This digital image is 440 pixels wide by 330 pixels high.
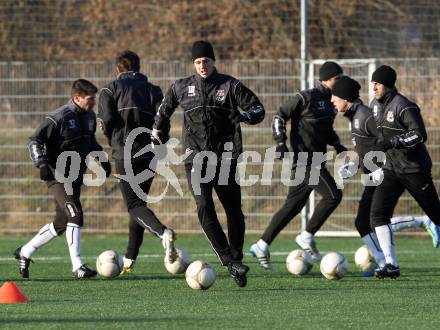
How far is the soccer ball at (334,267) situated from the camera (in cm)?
1155

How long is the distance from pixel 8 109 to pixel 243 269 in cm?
989

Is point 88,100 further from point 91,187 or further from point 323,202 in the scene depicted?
point 91,187

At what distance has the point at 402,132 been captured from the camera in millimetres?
11586

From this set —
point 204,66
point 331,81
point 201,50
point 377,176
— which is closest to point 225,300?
point 204,66

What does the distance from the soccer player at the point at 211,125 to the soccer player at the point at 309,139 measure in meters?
2.14

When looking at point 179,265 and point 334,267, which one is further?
point 179,265

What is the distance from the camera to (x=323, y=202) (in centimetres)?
1352

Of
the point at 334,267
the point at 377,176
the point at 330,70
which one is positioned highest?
the point at 330,70

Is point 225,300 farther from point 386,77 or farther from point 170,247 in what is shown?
point 386,77

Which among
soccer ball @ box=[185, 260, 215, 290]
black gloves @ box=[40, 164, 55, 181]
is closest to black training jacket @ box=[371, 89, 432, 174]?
soccer ball @ box=[185, 260, 215, 290]

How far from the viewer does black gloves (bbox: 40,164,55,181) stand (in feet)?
39.3

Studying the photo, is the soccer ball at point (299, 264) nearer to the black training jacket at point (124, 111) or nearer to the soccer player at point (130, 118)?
the soccer player at point (130, 118)

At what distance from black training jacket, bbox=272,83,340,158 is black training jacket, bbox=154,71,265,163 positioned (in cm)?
218

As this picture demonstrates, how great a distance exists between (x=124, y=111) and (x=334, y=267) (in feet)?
9.31
